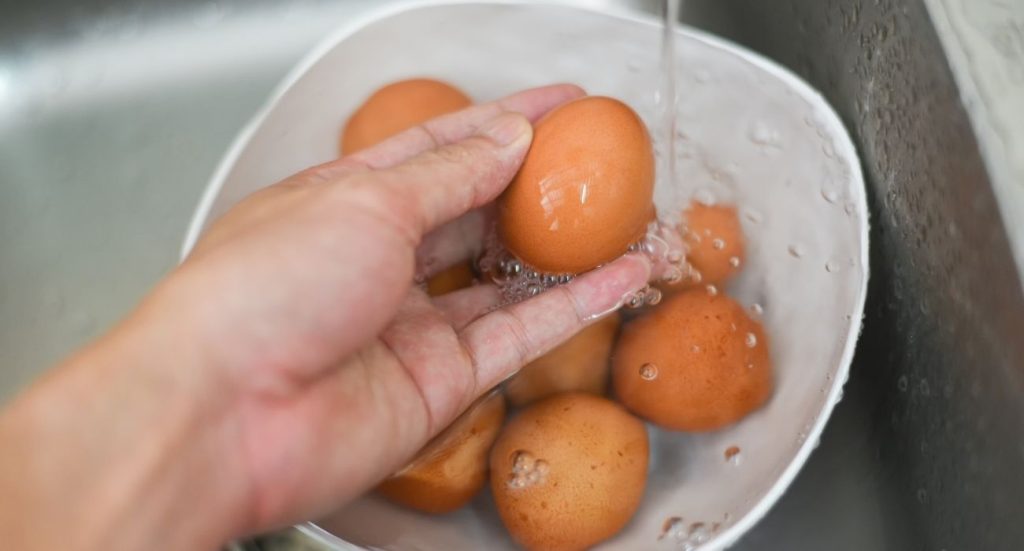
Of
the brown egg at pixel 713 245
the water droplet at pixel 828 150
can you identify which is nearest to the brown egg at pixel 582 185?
the brown egg at pixel 713 245

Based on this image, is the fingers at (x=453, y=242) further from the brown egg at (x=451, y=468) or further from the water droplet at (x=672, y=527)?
the water droplet at (x=672, y=527)

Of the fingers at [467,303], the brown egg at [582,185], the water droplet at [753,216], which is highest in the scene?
the brown egg at [582,185]

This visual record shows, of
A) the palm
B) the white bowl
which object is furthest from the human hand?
the white bowl

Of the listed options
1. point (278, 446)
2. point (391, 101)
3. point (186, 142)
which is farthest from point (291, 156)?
point (278, 446)

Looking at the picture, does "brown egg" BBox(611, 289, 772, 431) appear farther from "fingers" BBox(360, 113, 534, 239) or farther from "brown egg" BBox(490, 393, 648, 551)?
"fingers" BBox(360, 113, 534, 239)

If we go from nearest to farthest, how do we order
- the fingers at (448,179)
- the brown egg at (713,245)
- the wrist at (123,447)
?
the wrist at (123,447)
the fingers at (448,179)
the brown egg at (713,245)

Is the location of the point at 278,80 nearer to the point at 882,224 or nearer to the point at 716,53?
the point at 716,53

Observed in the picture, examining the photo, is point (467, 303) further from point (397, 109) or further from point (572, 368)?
point (397, 109)
